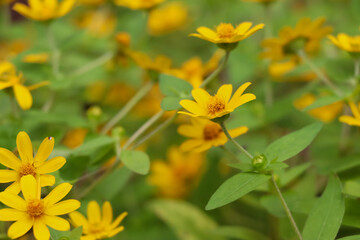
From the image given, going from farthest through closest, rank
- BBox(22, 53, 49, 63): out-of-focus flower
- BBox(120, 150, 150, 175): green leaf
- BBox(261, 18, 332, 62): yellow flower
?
1. BBox(22, 53, 49, 63): out-of-focus flower
2. BBox(261, 18, 332, 62): yellow flower
3. BBox(120, 150, 150, 175): green leaf

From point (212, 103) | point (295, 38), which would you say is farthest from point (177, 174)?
point (212, 103)

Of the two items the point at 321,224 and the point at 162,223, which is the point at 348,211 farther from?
the point at 162,223

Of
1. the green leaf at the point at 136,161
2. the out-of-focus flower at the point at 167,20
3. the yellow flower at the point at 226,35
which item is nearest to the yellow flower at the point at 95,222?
the green leaf at the point at 136,161

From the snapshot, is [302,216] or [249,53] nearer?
[302,216]

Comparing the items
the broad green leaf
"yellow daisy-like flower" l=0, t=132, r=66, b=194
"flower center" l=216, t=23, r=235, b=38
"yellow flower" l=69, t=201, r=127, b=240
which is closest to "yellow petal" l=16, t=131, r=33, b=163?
"yellow daisy-like flower" l=0, t=132, r=66, b=194

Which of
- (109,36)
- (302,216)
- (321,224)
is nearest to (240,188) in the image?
(321,224)

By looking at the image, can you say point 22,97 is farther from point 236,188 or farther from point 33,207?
point 236,188

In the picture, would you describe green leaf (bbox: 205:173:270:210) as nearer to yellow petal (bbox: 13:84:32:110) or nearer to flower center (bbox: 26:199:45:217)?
flower center (bbox: 26:199:45:217)
